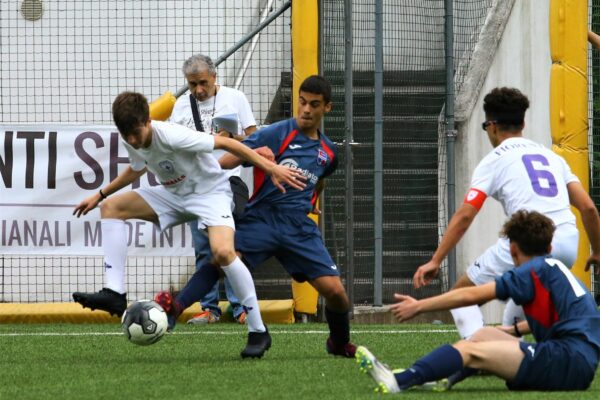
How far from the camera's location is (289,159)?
7.61m

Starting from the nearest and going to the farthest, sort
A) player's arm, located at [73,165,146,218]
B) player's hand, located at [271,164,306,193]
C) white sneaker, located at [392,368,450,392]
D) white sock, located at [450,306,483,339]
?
white sneaker, located at [392,368,450,392], white sock, located at [450,306,483,339], player's hand, located at [271,164,306,193], player's arm, located at [73,165,146,218]

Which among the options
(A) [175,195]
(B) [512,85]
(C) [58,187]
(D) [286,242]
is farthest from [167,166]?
(B) [512,85]

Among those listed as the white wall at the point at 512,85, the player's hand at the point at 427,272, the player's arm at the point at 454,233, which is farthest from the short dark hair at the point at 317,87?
the white wall at the point at 512,85

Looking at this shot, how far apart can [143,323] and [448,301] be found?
2.26 m

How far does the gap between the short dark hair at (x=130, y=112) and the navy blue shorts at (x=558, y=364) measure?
2744 mm

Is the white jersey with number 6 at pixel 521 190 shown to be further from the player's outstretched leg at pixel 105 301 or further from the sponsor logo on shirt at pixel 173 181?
the player's outstretched leg at pixel 105 301

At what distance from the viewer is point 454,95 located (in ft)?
38.8

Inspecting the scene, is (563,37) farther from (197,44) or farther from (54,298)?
(54,298)

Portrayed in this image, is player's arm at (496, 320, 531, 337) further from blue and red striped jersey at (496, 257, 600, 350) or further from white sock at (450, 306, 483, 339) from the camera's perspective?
blue and red striped jersey at (496, 257, 600, 350)

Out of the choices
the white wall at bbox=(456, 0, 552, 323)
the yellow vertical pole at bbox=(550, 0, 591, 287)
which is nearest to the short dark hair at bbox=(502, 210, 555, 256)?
the yellow vertical pole at bbox=(550, 0, 591, 287)

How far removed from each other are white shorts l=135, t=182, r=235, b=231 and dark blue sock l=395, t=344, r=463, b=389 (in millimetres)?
2301

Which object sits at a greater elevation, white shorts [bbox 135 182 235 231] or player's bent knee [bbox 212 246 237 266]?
white shorts [bbox 135 182 235 231]

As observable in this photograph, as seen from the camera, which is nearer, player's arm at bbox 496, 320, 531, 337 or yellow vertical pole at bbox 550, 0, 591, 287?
player's arm at bbox 496, 320, 531, 337

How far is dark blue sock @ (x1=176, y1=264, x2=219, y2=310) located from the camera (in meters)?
7.48
